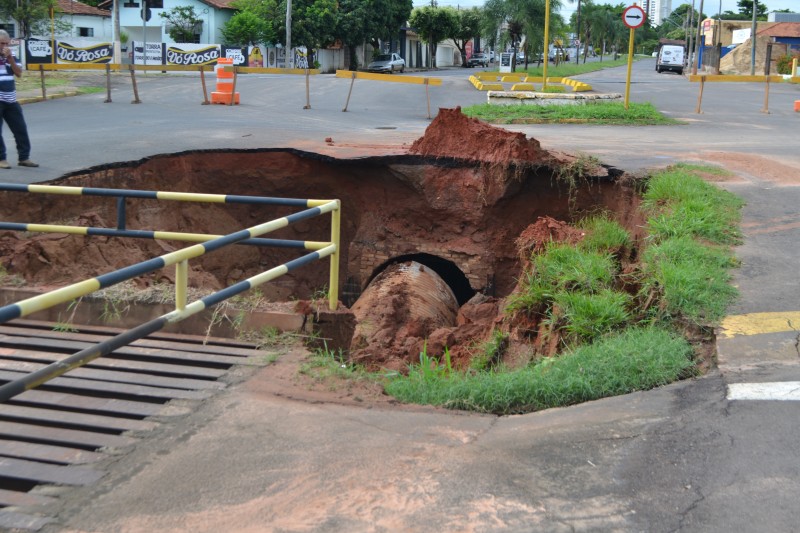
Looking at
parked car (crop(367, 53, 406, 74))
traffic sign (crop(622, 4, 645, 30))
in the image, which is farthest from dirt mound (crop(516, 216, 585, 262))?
parked car (crop(367, 53, 406, 74))

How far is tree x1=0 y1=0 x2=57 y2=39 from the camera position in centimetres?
4072

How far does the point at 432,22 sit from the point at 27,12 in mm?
39429

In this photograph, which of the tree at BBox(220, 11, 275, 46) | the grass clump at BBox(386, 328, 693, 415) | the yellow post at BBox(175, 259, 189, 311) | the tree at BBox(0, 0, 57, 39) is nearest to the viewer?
the yellow post at BBox(175, 259, 189, 311)

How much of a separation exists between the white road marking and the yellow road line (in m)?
0.85

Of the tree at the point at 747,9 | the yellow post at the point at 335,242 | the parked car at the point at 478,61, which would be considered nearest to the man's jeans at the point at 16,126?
the yellow post at the point at 335,242

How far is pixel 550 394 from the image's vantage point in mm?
5109

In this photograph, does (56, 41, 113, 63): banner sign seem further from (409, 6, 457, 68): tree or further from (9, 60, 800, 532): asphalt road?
(9, 60, 800, 532): asphalt road

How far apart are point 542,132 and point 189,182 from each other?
25.6ft

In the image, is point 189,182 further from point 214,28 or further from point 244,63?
point 214,28

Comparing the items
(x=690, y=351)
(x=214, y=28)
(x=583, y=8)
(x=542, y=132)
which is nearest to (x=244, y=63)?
(x=214, y=28)

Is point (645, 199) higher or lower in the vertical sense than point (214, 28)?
lower

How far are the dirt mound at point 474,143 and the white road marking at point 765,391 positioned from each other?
686 cm

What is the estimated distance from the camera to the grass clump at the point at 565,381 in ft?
16.7

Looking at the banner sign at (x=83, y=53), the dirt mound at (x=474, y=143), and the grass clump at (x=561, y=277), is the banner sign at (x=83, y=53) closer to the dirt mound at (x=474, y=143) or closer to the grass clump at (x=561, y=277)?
the dirt mound at (x=474, y=143)
